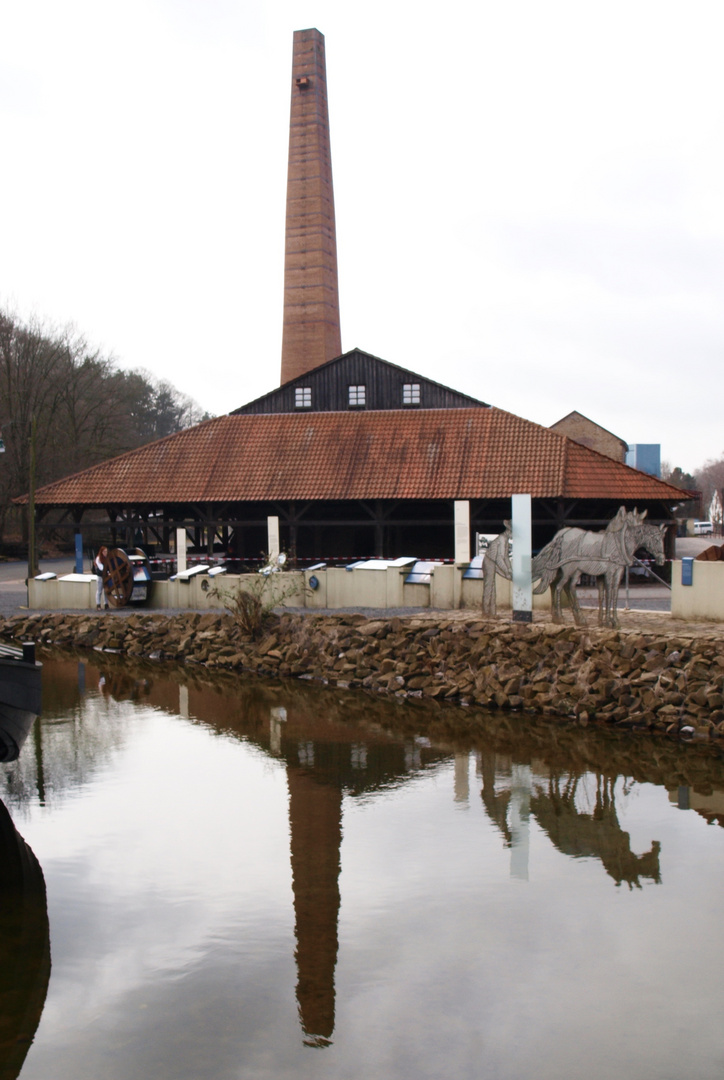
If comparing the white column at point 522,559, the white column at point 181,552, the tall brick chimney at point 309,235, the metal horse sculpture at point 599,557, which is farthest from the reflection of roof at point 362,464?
the metal horse sculpture at point 599,557

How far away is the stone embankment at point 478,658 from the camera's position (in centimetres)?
1325

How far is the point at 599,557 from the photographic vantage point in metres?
15.0

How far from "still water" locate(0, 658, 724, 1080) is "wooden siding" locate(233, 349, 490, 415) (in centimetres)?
1610

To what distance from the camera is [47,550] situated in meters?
45.3

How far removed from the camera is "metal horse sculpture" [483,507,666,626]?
14752 mm

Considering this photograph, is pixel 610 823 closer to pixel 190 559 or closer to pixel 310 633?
pixel 310 633

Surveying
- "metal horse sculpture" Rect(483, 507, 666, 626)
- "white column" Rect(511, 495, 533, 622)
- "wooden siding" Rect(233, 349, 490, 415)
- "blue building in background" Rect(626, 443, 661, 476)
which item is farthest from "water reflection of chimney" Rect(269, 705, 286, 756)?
"blue building in background" Rect(626, 443, 661, 476)

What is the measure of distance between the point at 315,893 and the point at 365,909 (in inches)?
19.4

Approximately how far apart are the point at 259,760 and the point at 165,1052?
6.35 metres

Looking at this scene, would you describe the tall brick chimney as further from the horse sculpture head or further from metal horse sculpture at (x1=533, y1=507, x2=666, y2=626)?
the horse sculpture head

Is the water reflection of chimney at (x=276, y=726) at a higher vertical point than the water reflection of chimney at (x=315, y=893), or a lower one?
higher

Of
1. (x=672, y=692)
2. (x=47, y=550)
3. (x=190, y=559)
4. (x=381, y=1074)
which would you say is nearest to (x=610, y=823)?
(x=672, y=692)

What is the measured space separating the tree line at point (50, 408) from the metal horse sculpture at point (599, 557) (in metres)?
32.6

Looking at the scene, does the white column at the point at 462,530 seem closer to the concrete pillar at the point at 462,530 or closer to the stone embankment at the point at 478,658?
the concrete pillar at the point at 462,530
